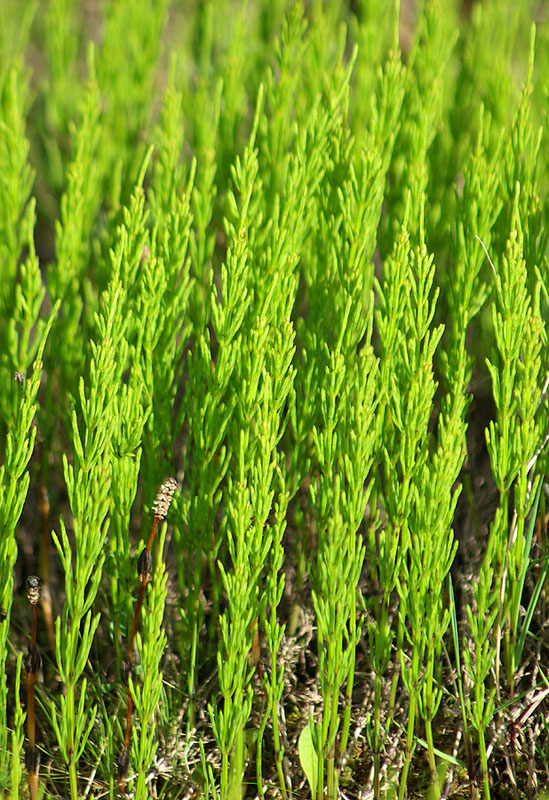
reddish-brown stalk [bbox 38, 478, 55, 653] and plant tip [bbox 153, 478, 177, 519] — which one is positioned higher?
plant tip [bbox 153, 478, 177, 519]

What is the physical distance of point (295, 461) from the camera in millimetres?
1203

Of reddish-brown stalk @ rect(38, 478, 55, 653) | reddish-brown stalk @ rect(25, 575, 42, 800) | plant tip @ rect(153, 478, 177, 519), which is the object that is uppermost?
plant tip @ rect(153, 478, 177, 519)

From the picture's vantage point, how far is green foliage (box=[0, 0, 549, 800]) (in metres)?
1.04

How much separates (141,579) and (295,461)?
1.01 feet

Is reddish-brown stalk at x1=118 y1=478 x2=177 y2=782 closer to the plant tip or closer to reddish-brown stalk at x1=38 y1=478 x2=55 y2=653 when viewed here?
the plant tip

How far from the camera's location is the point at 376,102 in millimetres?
1393

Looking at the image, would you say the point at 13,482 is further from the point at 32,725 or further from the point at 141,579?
the point at 32,725

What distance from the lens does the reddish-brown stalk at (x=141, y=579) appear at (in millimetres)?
1075

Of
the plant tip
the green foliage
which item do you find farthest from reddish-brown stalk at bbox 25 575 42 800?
the plant tip

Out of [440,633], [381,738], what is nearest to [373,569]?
[440,633]

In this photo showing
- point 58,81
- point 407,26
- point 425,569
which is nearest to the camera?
point 425,569

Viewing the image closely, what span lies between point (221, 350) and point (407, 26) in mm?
2368

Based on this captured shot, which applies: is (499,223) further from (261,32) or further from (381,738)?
(261,32)

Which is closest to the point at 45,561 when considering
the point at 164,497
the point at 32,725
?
the point at 32,725
